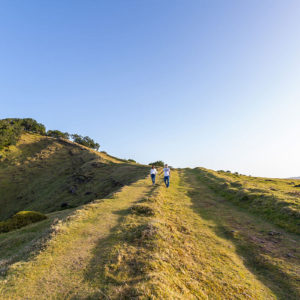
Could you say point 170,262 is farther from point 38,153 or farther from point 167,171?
point 38,153

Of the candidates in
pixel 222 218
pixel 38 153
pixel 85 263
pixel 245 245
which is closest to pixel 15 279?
pixel 85 263

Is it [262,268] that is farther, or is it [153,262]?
[262,268]

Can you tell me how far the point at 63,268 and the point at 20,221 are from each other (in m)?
15.0

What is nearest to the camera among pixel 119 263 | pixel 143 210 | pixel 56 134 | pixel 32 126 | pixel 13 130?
pixel 119 263

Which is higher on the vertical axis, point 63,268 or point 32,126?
point 32,126

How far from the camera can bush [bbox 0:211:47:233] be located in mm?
17859

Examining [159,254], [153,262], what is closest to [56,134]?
[159,254]

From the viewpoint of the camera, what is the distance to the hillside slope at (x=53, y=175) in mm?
50688

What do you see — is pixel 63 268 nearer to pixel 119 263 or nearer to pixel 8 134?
pixel 119 263

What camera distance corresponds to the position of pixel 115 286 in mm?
6637

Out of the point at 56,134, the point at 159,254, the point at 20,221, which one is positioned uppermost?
the point at 56,134

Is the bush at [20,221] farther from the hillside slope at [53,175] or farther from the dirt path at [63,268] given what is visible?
the hillside slope at [53,175]

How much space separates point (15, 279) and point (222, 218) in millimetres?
16955

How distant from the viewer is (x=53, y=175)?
80.4 metres
